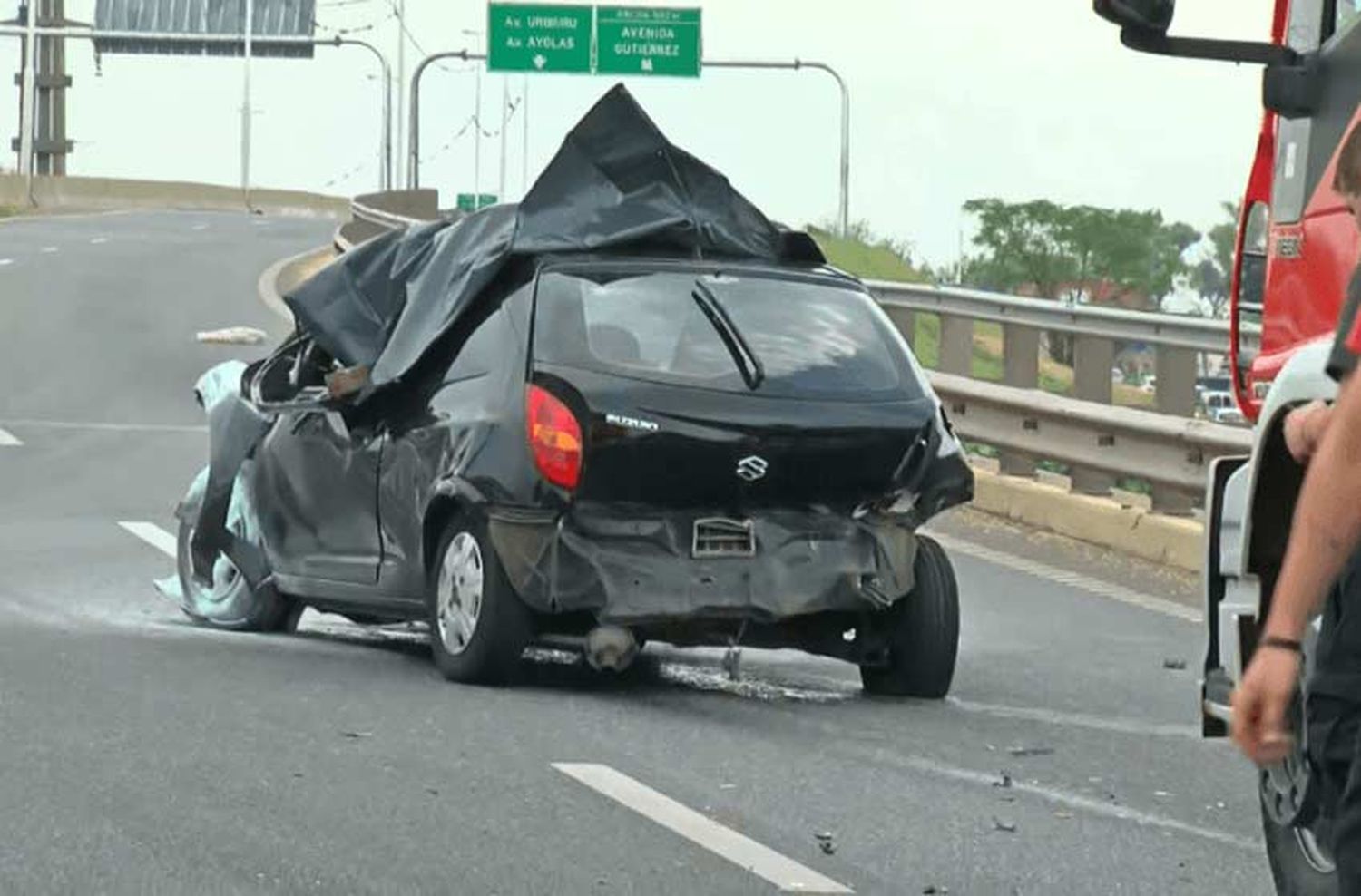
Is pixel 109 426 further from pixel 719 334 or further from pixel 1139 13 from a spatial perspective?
pixel 1139 13

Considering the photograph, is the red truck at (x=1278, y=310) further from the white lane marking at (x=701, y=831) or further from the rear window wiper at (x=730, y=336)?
the rear window wiper at (x=730, y=336)

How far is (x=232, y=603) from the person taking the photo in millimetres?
12297

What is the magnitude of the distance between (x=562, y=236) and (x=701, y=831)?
3530 millimetres

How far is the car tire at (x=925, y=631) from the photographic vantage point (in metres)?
10.1

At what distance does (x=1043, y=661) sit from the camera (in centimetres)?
1153

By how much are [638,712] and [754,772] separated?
1270 mm

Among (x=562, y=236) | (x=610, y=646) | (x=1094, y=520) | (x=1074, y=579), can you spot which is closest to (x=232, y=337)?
(x=1094, y=520)

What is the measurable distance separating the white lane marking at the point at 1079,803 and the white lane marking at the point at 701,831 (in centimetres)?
93

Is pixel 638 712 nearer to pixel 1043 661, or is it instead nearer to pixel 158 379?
pixel 1043 661

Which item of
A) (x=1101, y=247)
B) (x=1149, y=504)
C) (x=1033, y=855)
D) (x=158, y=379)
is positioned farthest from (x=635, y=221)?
(x=1101, y=247)

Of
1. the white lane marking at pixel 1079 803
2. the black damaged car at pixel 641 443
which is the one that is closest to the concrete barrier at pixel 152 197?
the black damaged car at pixel 641 443

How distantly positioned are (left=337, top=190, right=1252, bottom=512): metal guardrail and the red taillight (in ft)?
17.0

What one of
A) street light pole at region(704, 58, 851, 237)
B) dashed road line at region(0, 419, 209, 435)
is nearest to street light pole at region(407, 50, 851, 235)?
street light pole at region(704, 58, 851, 237)

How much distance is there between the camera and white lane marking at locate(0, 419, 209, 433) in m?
23.7
